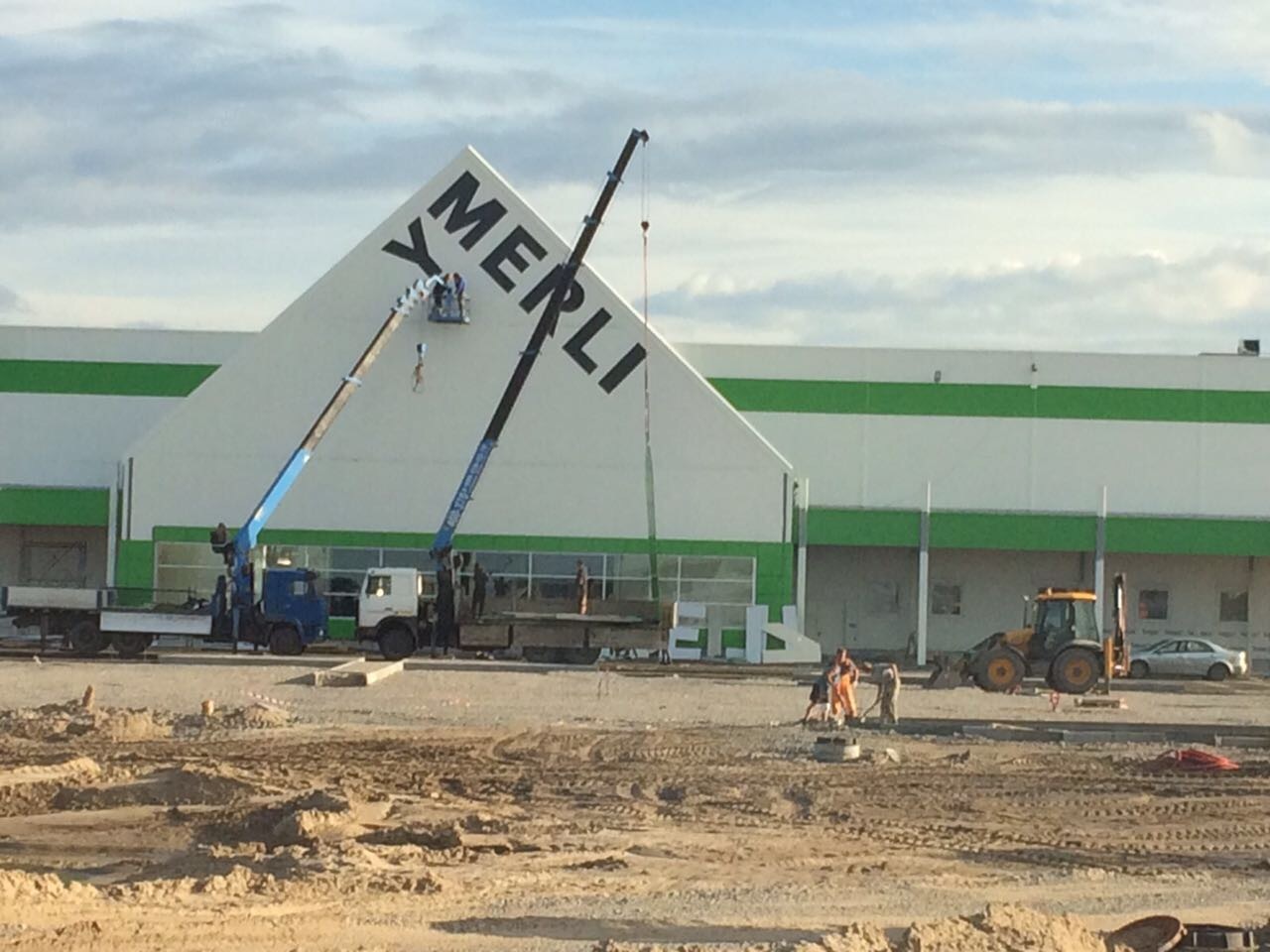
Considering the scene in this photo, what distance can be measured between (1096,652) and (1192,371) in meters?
19.4

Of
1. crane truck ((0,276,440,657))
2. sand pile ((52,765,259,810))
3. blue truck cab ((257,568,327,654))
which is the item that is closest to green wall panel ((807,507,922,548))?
crane truck ((0,276,440,657))

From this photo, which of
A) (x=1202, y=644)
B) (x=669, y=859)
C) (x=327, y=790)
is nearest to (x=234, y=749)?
(x=327, y=790)

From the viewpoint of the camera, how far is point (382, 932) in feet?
42.9

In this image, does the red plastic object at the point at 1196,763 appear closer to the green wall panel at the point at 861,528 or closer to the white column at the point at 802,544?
the white column at the point at 802,544

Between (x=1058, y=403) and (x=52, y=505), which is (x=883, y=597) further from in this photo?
(x=52, y=505)

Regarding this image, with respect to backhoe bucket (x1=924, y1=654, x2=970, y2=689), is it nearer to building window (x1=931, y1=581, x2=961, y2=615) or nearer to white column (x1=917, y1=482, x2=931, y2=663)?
white column (x1=917, y1=482, x2=931, y2=663)

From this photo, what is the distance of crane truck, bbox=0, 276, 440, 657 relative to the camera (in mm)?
41906

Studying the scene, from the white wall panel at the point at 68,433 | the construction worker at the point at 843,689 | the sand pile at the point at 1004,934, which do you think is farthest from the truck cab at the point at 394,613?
the sand pile at the point at 1004,934

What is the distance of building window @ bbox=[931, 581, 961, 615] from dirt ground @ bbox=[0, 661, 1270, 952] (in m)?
24.4

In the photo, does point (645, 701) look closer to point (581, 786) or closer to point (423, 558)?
point (581, 786)

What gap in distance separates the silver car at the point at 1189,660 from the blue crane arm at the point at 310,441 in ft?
60.9

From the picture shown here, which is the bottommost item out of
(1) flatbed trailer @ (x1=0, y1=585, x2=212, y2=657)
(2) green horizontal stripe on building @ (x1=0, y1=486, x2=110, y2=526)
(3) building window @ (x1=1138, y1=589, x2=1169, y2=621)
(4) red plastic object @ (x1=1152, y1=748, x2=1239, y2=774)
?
(4) red plastic object @ (x1=1152, y1=748, x2=1239, y2=774)

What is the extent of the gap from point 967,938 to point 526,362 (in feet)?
114

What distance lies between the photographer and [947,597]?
174 feet
